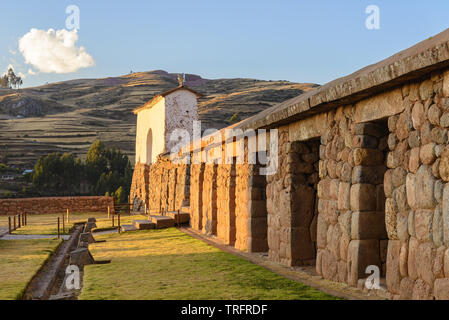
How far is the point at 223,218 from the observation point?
13922mm

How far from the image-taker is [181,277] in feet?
28.6

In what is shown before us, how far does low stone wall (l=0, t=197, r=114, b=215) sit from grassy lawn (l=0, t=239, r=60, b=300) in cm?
1689

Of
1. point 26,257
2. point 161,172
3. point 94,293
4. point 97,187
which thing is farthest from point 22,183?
point 94,293

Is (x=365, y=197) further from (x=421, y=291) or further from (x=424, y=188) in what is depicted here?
(x=421, y=291)

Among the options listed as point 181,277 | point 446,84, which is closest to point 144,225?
point 181,277

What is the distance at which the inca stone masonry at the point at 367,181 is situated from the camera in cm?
540

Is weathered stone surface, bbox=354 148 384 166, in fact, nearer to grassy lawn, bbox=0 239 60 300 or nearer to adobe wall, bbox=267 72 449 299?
adobe wall, bbox=267 72 449 299

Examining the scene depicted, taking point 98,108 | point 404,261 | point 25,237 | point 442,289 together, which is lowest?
point 25,237


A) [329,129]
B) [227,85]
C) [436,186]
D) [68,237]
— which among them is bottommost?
[68,237]

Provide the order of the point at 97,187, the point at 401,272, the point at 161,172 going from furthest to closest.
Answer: the point at 97,187 < the point at 161,172 < the point at 401,272

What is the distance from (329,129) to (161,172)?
20204mm

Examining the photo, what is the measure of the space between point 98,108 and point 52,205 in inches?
2411
